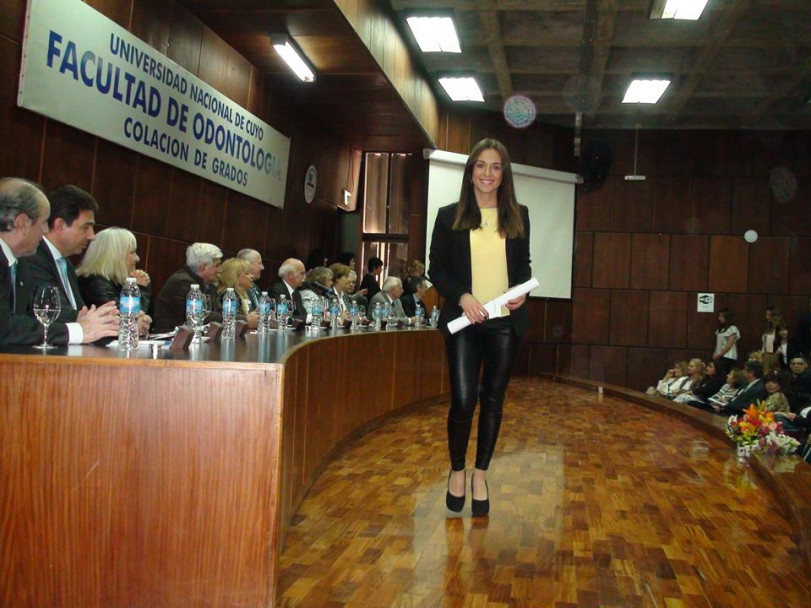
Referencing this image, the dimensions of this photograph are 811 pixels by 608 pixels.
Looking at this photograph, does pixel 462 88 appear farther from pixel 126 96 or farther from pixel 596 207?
pixel 126 96

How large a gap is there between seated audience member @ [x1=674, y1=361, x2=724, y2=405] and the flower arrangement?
9.26 ft

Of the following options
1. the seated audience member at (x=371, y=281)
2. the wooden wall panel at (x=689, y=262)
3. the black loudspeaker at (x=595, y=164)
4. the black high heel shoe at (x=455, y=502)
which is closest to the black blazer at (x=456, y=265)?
the black high heel shoe at (x=455, y=502)

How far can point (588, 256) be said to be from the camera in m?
11.1

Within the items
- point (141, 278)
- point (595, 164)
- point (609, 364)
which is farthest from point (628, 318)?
point (141, 278)

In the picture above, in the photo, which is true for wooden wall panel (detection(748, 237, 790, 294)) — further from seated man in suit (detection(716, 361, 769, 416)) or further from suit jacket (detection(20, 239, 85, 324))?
suit jacket (detection(20, 239, 85, 324))

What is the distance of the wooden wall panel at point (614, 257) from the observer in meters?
11.1

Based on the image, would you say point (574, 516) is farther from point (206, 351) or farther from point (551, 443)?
point (551, 443)

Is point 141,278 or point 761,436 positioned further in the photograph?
point 761,436

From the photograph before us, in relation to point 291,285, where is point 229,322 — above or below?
below

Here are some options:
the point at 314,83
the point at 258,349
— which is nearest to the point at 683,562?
the point at 258,349

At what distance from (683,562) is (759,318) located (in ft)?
29.6

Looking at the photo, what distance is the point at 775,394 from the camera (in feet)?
19.4

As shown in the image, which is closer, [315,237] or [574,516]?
[574,516]

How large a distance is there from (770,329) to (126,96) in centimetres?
810
